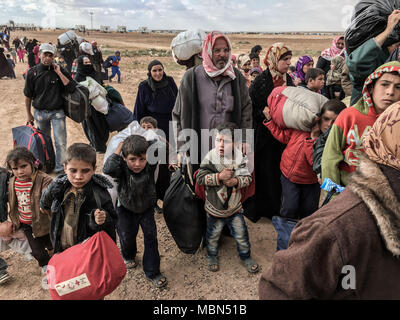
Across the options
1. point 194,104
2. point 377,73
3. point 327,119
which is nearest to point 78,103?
point 194,104

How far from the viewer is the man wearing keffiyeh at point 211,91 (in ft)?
8.97

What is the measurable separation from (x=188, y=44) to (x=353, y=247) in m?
3.01

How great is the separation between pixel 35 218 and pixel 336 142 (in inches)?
100

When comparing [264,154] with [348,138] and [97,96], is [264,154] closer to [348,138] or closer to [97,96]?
[348,138]

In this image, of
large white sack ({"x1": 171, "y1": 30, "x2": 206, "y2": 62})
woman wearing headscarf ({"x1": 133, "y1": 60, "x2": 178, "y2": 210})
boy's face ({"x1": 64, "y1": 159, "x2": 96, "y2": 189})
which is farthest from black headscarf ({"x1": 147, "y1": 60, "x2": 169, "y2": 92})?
boy's face ({"x1": 64, "y1": 159, "x2": 96, "y2": 189})

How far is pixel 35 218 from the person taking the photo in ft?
8.27

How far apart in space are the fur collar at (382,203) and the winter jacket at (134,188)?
1.89 meters

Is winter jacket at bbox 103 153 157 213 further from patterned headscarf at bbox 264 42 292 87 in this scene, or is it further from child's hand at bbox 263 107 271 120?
patterned headscarf at bbox 264 42 292 87

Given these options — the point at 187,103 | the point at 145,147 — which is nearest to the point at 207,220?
the point at 145,147

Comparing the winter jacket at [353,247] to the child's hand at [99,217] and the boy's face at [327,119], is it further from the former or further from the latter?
the boy's face at [327,119]

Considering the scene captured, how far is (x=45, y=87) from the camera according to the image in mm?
4387

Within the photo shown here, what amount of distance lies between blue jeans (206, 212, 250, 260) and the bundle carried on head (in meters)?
1.04

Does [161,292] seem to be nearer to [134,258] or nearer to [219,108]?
[134,258]

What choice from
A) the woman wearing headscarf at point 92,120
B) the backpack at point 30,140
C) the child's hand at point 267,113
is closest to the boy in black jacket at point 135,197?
the child's hand at point 267,113
